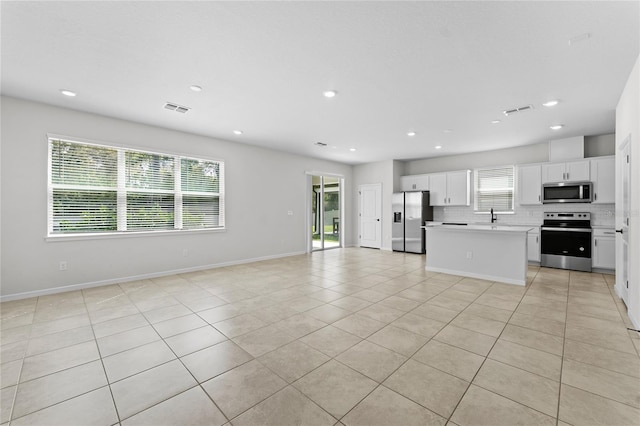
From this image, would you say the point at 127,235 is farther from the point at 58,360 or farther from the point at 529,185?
the point at 529,185

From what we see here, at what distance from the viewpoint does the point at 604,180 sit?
5.27 meters

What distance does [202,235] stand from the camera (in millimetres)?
5578

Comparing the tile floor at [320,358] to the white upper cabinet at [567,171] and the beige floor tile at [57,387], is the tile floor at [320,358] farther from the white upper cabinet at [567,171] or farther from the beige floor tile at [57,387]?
the white upper cabinet at [567,171]

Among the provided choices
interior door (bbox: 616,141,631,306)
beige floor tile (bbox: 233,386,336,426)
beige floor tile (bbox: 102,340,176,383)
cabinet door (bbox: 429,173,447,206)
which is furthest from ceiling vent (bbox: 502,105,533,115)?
beige floor tile (bbox: 102,340,176,383)

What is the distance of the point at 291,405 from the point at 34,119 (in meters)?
5.07

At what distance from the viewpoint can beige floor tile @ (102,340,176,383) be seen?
6.77 ft

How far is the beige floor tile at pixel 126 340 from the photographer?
7.91 ft

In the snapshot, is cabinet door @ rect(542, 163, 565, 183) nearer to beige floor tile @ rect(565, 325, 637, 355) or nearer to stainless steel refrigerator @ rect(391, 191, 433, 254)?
stainless steel refrigerator @ rect(391, 191, 433, 254)

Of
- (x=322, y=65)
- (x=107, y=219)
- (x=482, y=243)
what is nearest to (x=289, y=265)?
(x=107, y=219)

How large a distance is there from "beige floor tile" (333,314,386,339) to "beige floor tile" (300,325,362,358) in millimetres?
80

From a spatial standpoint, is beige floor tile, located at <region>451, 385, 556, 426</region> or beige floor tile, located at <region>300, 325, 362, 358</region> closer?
beige floor tile, located at <region>451, 385, 556, 426</region>

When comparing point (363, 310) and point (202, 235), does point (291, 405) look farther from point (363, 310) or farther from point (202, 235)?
point (202, 235)

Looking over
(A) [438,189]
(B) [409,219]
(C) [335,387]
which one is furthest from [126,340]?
(A) [438,189]

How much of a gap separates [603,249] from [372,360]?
225 inches
